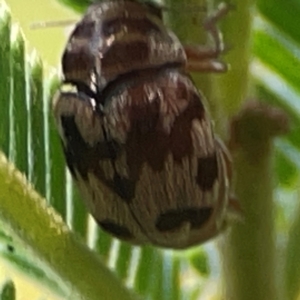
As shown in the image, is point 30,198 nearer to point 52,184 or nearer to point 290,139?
point 52,184

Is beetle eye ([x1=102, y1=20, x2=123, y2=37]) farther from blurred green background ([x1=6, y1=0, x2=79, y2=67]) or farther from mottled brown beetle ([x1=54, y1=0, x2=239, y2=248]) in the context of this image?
blurred green background ([x1=6, y1=0, x2=79, y2=67])

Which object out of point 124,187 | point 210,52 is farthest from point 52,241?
point 210,52

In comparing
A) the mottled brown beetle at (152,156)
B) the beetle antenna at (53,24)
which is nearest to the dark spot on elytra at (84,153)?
the mottled brown beetle at (152,156)

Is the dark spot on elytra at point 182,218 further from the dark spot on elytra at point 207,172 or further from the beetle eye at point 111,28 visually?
the beetle eye at point 111,28

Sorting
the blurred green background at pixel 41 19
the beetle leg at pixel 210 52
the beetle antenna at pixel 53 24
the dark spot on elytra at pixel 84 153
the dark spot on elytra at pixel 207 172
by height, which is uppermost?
the beetle leg at pixel 210 52

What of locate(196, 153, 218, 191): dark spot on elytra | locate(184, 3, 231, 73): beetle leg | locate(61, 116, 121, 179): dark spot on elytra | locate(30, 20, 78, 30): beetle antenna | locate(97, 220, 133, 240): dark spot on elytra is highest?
locate(184, 3, 231, 73): beetle leg

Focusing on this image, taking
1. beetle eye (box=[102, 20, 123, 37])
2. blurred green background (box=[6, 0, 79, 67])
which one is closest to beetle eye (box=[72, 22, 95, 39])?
beetle eye (box=[102, 20, 123, 37])

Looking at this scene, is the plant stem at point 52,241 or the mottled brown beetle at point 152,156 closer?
the plant stem at point 52,241

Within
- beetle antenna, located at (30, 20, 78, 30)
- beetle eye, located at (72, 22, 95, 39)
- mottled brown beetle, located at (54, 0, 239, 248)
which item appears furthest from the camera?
beetle antenna, located at (30, 20, 78, 30)
